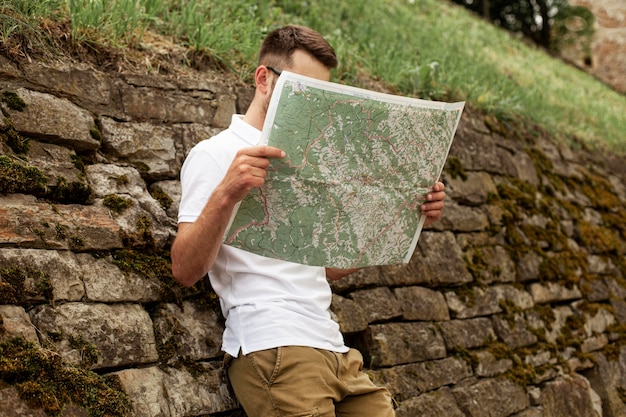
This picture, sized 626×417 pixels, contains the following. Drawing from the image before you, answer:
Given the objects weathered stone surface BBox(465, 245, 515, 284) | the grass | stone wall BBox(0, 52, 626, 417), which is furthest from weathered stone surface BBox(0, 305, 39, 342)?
weathered stone surface BBox(465, 245, 515, 284)

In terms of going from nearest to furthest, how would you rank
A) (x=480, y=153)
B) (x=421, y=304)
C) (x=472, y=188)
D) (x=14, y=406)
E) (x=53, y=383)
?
(x=14, y=406), (x=53, y=383), (x=421, y=304), (x=472, y=188), (x=480, y=153)

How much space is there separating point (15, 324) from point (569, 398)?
3127 mm

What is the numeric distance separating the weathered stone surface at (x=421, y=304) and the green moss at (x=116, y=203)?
1.44 m

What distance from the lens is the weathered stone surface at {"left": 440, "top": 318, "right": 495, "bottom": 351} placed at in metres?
3.46

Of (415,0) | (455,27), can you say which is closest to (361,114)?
(455,27)

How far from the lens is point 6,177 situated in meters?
2.09

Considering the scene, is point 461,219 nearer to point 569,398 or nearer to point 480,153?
point 480,153

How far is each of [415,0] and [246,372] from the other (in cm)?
739

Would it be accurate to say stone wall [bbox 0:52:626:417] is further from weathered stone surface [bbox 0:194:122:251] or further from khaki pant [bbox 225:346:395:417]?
khaki pant [bbox 225:346:395:417]

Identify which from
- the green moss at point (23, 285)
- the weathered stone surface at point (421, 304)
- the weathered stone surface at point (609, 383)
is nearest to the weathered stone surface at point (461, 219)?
the weathered stone surface at point (421, 304)

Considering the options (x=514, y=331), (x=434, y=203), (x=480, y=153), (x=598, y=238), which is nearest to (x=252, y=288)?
(x=434, y=203)

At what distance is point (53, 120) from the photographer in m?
2.35

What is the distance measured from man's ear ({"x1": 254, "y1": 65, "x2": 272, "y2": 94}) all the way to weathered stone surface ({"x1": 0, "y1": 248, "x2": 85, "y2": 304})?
0.78 meters

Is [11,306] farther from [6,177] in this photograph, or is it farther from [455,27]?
[455,27]
